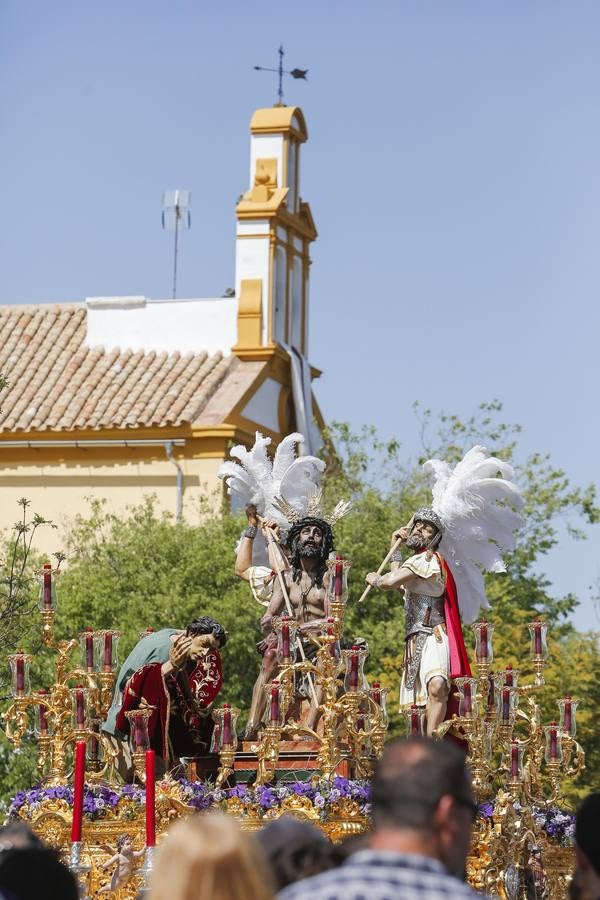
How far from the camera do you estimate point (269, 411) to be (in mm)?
37781

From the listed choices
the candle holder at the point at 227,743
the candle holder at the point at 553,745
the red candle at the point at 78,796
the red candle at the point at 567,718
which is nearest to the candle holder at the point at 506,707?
the candle holder at the point at 553,745

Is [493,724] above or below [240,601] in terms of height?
below

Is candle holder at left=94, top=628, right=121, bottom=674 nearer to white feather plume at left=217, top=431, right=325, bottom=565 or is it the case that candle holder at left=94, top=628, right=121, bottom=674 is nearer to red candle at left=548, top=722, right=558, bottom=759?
white feather plume at left=217, top=431, right=325, bottom=565

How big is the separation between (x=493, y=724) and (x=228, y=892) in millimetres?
9584

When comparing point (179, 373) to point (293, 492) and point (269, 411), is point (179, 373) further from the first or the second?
point (293, 492)

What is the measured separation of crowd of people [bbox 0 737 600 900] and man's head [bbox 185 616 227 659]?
27.4ft

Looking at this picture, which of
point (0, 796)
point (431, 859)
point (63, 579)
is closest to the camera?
point (431, 859)

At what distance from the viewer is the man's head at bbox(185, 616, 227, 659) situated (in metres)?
13.8

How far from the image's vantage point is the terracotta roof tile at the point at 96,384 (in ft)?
119

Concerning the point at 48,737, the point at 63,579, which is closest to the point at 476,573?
the point at 48,737

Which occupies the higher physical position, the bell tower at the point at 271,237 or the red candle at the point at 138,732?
the bell tower at the point at 271,237

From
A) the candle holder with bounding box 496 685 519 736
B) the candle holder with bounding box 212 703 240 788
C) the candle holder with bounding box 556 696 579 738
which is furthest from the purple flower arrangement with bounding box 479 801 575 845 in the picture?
the candle holder with bounding box 212 703 240 788

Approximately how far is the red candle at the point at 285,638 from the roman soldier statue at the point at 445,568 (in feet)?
3.53

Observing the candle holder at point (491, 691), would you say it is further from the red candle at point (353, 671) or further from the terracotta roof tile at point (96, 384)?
the terracotta roof tile at point (96, 384)
